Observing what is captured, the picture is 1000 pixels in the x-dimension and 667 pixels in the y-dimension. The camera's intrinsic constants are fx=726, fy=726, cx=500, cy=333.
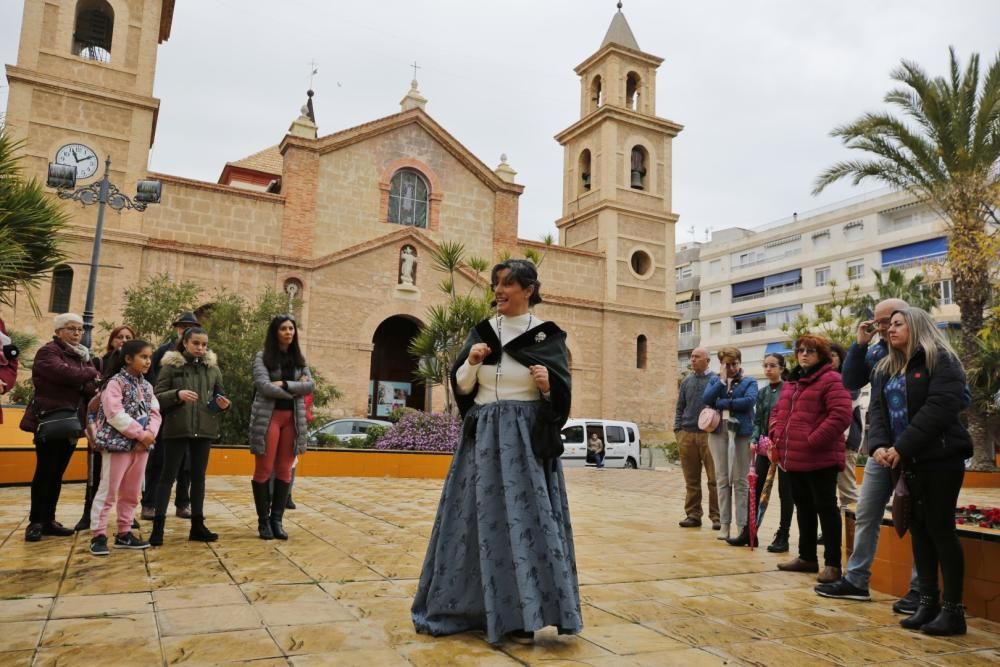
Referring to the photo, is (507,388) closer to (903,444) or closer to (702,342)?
(903,444)

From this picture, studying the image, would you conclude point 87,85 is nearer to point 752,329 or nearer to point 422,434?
point 422,434

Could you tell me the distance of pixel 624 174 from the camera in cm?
2772

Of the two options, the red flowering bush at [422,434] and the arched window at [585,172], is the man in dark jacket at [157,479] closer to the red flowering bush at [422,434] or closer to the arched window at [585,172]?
the red flowering bush at [422,434]

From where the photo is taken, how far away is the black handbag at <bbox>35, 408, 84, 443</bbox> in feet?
18.5

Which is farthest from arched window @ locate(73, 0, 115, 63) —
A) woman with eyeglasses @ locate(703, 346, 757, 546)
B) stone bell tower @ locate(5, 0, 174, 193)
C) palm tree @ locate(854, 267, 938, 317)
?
palm tree @ locate(854, 267, 938, 317)

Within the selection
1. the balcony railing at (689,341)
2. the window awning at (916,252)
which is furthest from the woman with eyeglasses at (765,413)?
the balcony railing at (689,341)

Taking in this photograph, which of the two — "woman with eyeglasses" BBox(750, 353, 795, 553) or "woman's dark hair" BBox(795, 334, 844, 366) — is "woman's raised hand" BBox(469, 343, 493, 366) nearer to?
"woman's dark hair" BBox(795, 334, 844, 366)

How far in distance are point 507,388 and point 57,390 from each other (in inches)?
163

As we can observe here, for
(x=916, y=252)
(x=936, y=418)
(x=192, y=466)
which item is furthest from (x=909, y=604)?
(x=916, y=252)

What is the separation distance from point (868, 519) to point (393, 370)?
20.7 meters

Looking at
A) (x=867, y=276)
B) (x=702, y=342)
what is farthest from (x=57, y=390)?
(x=702, y=342)

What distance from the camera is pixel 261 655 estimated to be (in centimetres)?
299

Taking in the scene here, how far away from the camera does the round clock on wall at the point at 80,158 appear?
63.2ft

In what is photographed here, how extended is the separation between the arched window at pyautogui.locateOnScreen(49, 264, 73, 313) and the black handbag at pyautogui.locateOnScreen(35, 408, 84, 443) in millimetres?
14936
